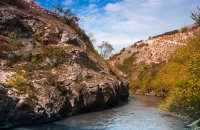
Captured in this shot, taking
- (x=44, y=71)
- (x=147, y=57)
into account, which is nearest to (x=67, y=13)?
(x=44, y=71)

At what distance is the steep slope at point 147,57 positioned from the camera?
128825 mm

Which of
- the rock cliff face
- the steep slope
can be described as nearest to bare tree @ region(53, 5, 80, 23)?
the rock cliff face

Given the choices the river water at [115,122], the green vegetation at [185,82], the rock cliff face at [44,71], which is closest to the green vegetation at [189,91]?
the green vegetation at [185,82]

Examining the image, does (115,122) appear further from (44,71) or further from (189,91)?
(44,71)

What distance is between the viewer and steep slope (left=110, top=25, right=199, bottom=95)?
128825 millimetres

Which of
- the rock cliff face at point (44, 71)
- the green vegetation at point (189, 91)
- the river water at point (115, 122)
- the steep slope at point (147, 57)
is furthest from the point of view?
the steep slope at point (147, 57)

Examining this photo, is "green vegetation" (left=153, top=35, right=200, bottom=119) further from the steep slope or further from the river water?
the steep slope

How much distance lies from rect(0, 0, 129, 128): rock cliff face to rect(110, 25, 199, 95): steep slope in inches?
2351

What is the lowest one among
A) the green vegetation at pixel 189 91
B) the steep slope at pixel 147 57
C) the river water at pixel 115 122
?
the river water at pixel 115 122

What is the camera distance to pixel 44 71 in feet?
168

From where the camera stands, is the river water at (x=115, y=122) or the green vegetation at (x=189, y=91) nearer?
the green vegetation at (x=189, y=91)

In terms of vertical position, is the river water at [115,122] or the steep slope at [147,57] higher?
the steep slope at [147,57]

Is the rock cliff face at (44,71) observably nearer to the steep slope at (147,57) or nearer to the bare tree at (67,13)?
the bare tree at (67,13)

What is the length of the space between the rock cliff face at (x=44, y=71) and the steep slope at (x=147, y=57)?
196 feet
